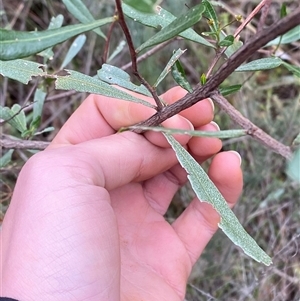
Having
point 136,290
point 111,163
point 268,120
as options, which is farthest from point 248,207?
point 111,163

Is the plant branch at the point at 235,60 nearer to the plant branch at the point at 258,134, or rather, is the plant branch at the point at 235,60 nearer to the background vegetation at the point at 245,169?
the plant branch at the point at 258,134

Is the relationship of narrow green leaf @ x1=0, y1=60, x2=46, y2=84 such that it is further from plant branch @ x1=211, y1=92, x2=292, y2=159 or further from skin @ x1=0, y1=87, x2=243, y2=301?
plant branch @ x1=211, y1=92, x2=292, y2=159

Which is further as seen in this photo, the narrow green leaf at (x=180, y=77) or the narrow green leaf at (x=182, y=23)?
the narrow green leaf at (x=180, y=77)

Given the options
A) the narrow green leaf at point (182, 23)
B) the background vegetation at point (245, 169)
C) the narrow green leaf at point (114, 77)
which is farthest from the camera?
the background vegetation at point (245, 169)

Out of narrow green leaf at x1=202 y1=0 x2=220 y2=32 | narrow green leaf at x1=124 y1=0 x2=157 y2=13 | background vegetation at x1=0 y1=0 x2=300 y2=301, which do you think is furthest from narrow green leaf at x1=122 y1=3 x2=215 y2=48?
background vegetation at x1=0 y1=0 x2=300 y2=301

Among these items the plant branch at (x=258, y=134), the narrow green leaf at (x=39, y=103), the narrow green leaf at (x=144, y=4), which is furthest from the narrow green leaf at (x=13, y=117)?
the narrow green leaf at (x=144, y=4)

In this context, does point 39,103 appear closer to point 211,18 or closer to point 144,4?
point 211,18

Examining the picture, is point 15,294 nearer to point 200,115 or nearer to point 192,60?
point 200,115
